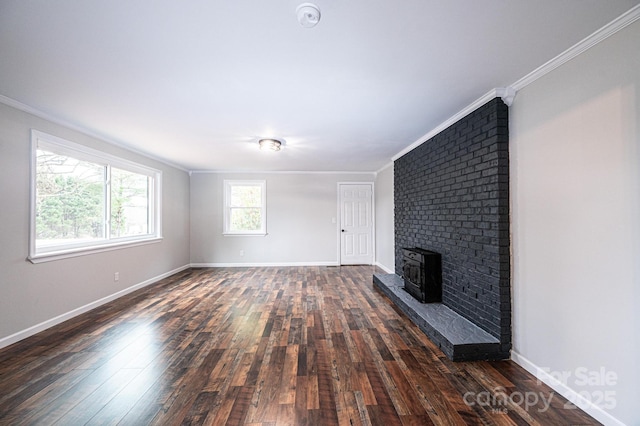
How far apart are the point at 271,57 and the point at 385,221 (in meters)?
4.61

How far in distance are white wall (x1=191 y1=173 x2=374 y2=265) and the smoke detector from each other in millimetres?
5089

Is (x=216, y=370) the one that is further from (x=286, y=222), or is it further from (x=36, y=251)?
(x=286, y=222)

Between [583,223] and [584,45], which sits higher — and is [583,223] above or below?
below

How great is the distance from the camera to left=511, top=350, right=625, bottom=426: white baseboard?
1554mm

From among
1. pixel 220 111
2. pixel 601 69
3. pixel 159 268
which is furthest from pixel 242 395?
pixel 159 268

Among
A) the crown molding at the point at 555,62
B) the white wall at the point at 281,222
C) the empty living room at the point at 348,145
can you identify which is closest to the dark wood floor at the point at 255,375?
the empty living room at the point at 348,145

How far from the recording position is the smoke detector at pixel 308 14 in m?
1.37

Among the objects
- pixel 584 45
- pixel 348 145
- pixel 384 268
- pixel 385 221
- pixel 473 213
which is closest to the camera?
pixel 584 45

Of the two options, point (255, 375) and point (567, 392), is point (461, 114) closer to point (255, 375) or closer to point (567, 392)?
point (567, 392)

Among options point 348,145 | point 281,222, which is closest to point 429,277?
point 348,145

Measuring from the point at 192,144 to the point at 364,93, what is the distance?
289 centimetres

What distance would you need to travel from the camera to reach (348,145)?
4.11 metres

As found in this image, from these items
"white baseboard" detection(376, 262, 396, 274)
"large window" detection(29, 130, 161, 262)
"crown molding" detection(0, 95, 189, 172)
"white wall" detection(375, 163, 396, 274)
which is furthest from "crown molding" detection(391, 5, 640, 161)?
"large window" detection(29, 130, 161, 262)

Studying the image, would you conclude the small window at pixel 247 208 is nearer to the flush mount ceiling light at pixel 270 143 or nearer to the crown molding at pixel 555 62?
the flush mount ceiling light at pixel 270 143
